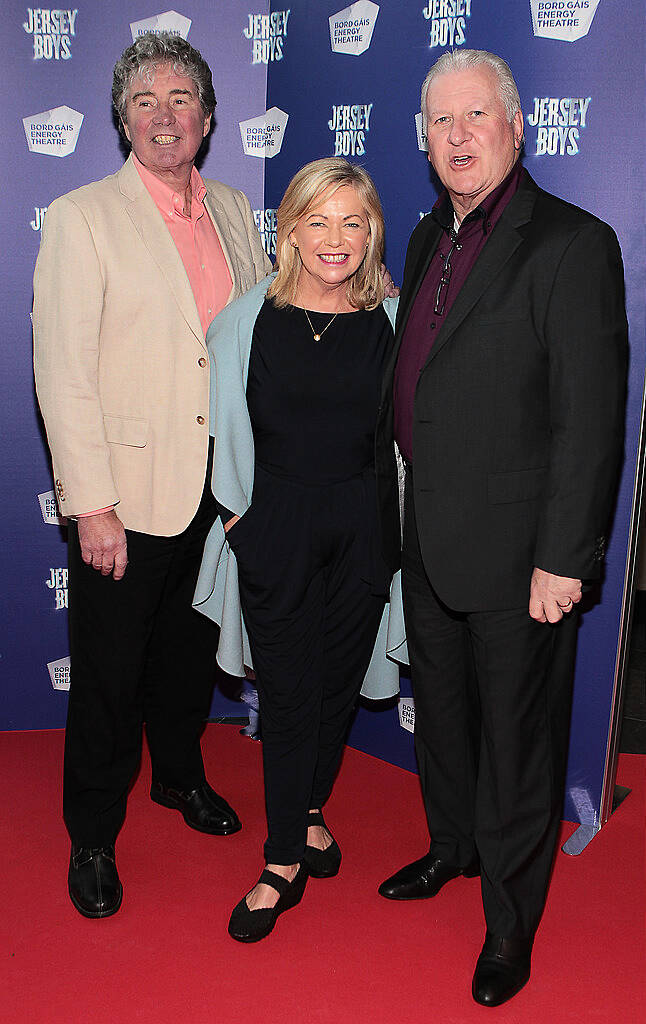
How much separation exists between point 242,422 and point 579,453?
2.68ft

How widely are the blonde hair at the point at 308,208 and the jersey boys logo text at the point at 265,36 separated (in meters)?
1.27

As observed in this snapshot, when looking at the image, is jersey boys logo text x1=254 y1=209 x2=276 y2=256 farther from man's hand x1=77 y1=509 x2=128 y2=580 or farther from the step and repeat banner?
man's hand x1=77 y1=509 x2=128 y2=580

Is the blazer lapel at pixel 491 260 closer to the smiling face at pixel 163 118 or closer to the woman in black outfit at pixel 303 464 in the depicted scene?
the woman in black outfit at pixel 303 464

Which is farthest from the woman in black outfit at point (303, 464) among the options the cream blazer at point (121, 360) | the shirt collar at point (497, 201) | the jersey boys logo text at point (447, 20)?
the jersey boys logo text at point (447, 20)

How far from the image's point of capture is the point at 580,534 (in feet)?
6.71

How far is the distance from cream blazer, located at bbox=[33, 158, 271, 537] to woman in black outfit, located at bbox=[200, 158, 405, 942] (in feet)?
0.45

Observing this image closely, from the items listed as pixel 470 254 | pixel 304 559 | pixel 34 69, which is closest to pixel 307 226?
pixel 470 254

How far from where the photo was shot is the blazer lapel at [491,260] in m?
2.07

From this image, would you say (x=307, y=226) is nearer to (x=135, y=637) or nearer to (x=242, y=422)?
(x=242, y=422)

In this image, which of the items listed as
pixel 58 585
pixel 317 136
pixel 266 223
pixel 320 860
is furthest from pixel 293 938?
pixel 317 136

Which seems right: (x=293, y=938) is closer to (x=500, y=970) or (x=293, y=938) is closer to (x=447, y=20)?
(x=500, y=970)

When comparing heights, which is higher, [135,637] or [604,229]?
[604,229]

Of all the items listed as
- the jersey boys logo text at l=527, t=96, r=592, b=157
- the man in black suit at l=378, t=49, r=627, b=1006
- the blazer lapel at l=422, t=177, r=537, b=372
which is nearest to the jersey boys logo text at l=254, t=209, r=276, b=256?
the jersey boys logo text at l=527, t=96, r=592, b=157

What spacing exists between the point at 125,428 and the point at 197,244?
0.55 metres
